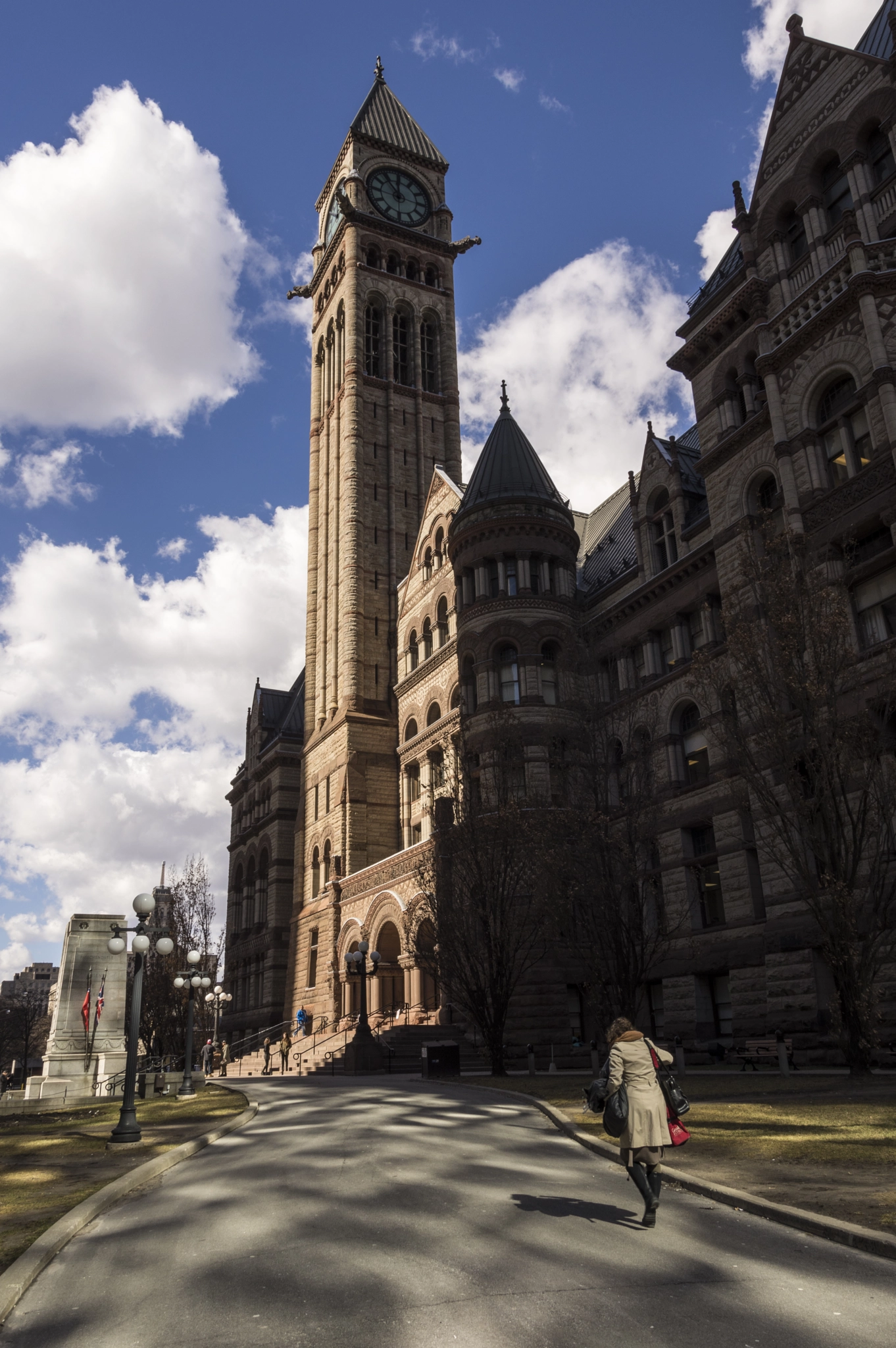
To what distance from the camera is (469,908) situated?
92.5ft

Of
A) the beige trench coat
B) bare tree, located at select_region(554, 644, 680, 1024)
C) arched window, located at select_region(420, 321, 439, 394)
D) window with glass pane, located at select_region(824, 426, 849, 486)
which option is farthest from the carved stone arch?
arched window, located at select_region(420, 321, 439, 394)

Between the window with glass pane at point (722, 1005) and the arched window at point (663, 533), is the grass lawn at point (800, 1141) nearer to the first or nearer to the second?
the window with glass pane at point (722, 1005)

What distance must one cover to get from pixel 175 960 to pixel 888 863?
43.8m

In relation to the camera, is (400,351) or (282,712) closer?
(400,351)

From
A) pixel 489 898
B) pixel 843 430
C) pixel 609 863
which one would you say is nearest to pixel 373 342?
pixel 843 430

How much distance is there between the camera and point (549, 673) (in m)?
38.8

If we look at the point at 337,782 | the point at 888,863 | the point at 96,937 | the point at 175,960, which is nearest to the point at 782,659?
the point at 888,863

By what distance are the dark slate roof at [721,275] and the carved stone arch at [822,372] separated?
603cm

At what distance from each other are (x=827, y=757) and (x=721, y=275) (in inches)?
790

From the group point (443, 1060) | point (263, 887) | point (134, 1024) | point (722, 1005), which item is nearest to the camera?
point (134, 1024)

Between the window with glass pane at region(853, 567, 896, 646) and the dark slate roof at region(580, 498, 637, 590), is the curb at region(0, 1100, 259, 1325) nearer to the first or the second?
the window with glass pane at region(853, 567, 896, 646)

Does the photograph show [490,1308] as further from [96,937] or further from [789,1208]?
[96,937]

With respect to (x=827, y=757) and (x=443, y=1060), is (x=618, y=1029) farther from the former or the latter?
(x=443, y=1060)

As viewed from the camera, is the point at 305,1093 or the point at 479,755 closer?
the point at 305,1093
